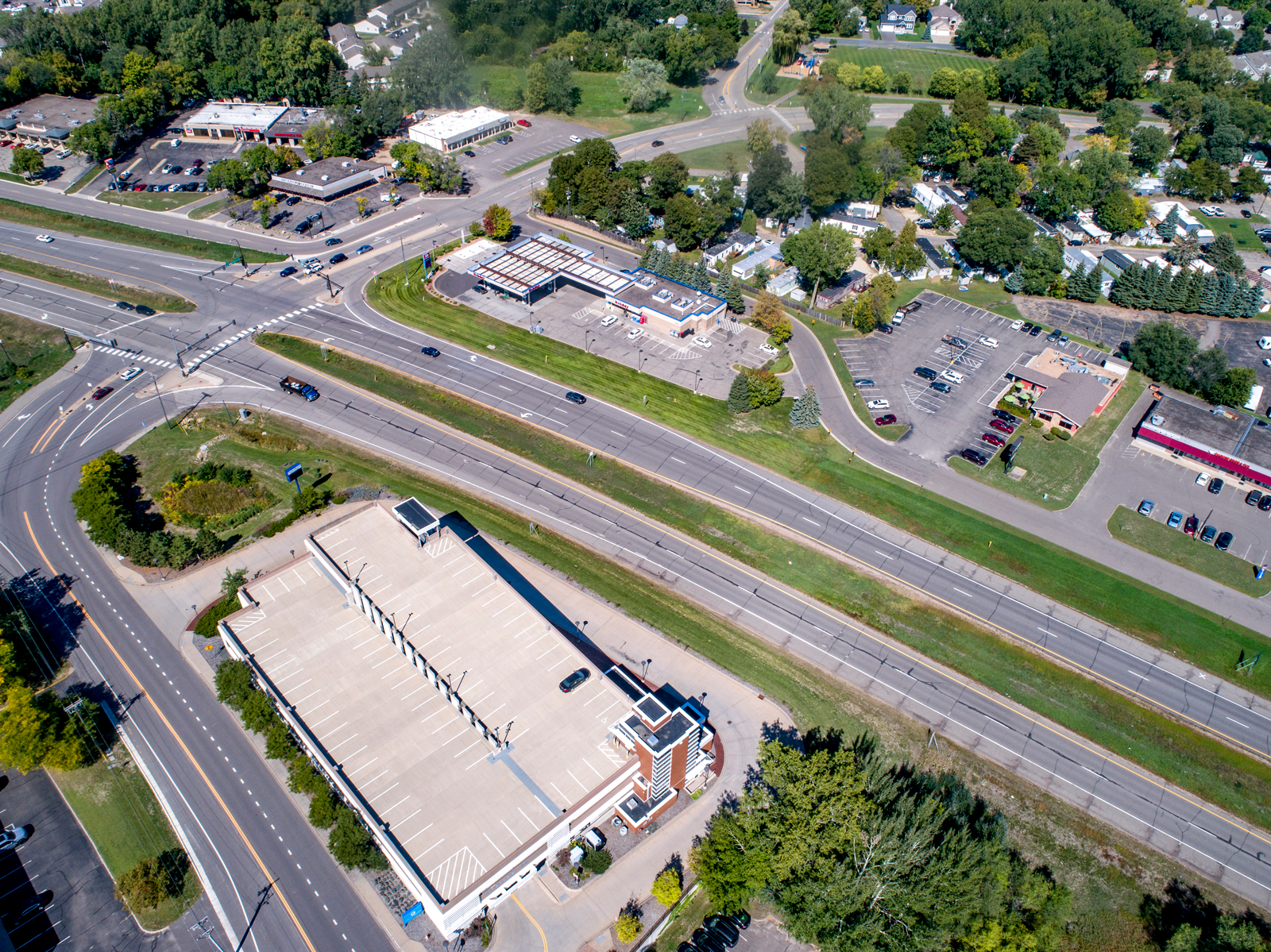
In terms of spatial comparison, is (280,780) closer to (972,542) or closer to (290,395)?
(290,395)

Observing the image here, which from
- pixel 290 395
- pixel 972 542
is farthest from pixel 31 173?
pixel 972 542

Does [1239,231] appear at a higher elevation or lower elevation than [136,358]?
lower

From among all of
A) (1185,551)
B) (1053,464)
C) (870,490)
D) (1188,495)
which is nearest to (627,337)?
(870,490)

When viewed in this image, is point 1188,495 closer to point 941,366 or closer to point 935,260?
point 941,366

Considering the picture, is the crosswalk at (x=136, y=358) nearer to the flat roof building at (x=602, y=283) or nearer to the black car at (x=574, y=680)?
the flat roof building at (x=602, y=283)

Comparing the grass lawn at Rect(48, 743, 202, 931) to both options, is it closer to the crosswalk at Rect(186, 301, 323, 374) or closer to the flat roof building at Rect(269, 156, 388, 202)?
the crosswalk at Rect(186, 301, 323, 374)

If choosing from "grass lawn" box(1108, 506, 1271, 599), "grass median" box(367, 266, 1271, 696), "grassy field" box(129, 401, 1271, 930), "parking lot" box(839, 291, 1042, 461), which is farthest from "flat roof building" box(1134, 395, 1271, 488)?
"grassy field" box(129, 401, 1271, 930)
